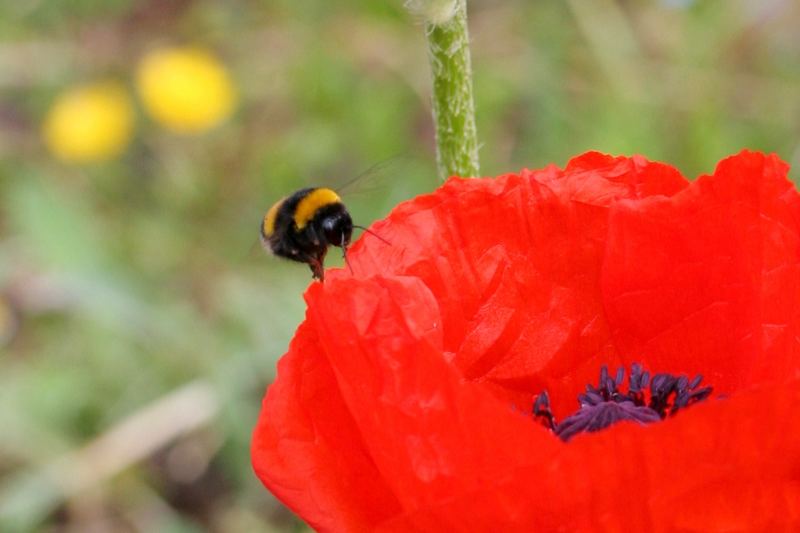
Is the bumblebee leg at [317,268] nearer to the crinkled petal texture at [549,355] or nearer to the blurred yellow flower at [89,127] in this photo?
the crinkled petal texture at [549,355]

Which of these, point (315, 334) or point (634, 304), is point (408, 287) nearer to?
point (315, 334)

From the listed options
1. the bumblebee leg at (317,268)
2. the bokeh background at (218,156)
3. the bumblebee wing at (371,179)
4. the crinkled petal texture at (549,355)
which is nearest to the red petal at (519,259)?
the crinkled petal texture at (549,355)

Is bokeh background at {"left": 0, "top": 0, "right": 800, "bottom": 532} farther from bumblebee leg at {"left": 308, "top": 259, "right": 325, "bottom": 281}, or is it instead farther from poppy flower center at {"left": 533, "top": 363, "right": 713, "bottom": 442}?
poppy flower center at {"left": 533, "top": 363, "right": 713, "bottom": 442}

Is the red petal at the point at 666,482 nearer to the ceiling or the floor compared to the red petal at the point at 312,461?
nearer to the floor

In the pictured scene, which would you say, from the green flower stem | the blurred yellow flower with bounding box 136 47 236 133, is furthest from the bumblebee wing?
the blurred yellow flower with bounding box 136 47 236 133

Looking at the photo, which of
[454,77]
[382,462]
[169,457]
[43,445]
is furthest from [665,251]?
[169,457]

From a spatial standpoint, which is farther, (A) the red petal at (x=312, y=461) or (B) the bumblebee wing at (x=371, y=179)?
(B) the bumblebee wing at (x=371, y=179)

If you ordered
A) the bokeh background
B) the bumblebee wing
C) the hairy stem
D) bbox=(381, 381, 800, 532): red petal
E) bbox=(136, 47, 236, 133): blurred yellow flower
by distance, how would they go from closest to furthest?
bbox=(381, 381, 800, 532): red petal → the hairy stem → the bumblebee wing → the bokeh background → bbox=(136, 47, 236, 133): blurred yellow flower
